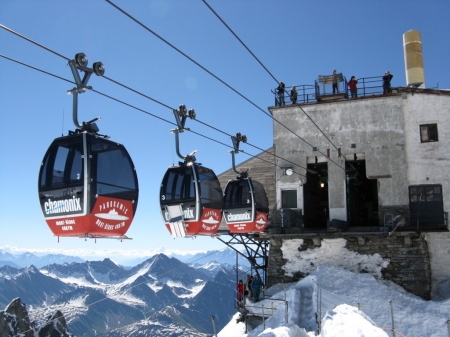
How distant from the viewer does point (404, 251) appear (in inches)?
735

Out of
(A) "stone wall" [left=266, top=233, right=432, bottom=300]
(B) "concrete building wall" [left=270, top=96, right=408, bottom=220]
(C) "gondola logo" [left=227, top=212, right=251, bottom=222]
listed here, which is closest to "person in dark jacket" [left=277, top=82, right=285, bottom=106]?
(B) "concrete building wall" [left=270, top=96, right=408, bottom=220]

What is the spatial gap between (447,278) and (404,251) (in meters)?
2.05

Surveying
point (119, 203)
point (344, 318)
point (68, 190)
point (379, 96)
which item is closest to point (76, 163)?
point (68, 190)

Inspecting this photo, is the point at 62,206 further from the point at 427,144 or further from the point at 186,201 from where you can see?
the point at 427,144

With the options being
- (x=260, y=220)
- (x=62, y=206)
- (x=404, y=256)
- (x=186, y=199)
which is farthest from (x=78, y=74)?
(x=404, y=256)

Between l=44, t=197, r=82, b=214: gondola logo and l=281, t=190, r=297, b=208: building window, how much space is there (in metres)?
15.1

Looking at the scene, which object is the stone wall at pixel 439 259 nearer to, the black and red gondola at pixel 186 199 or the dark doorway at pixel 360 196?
the dark doorway at pixel 360 196

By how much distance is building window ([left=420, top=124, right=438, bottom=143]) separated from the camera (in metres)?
19.7

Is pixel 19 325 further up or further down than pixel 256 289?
further down

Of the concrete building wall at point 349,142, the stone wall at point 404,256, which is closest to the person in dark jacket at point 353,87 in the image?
the concrete building wall at point 349,142

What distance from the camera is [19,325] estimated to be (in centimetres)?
12712

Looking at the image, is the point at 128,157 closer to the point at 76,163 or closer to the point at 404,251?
the point at 76,163

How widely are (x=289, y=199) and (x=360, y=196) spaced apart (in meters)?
7.93

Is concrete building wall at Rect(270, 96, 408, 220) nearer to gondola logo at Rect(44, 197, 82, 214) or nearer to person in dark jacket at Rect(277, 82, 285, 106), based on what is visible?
person in dark jacket at Rect(277, 82, 285, 106)
